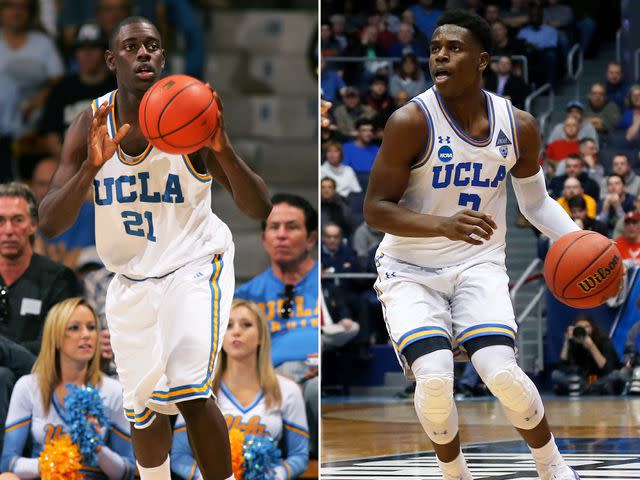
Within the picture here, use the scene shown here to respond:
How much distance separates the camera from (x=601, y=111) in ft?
44.3

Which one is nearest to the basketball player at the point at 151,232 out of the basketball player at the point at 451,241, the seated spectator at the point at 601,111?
the basketball player at the point at 451,241

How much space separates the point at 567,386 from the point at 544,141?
3.59 metres

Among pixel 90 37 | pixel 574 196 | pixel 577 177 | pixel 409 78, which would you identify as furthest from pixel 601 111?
pixel 90 37

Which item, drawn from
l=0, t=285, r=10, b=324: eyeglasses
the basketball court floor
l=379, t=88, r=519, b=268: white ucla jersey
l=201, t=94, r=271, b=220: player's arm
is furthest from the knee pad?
l=0, t=285, r=10, b=324: eyeglasses

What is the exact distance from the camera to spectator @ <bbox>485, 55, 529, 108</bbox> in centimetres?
1342

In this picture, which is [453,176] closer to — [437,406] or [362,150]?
[437,406]

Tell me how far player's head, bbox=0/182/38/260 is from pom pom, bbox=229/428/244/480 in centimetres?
173

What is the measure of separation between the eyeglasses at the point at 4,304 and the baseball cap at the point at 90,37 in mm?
1530

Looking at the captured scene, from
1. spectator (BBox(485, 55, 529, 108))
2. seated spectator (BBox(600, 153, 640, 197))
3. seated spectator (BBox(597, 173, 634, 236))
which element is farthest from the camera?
spectator (BBox(485, 55, 529, 108))

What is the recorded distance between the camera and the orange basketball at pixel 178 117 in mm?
4332

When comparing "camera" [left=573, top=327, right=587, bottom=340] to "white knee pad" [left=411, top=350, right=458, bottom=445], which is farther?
"camera" [left=573, top=327, right=587, bottom=340]

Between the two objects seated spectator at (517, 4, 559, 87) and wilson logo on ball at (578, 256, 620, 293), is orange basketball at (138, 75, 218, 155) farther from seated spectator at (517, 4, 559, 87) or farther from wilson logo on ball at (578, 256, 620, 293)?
seated spectator at (517, 4, 559, 87)

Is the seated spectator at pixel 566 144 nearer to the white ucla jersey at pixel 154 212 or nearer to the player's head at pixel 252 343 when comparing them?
the player's head at pixel 252 343

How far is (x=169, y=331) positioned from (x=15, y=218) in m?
2.62
